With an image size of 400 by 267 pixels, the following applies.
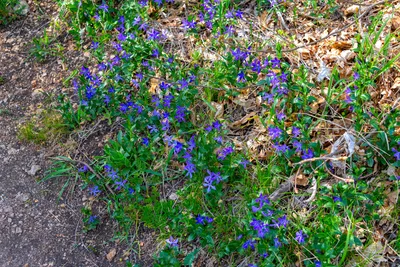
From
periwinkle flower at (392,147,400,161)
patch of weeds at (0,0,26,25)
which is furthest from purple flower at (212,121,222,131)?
patch of weeds at (0,0,26,25)

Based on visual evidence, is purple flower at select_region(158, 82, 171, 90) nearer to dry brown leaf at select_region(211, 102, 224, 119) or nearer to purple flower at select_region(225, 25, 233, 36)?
dry brown leaf at select_region(211, 102, 224, 119)

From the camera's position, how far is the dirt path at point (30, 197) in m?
3.05

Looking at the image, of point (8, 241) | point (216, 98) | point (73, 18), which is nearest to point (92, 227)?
point (8, 241)

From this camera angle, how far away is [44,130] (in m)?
3.57

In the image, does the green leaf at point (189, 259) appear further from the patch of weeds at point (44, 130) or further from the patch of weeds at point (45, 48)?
the patch of weeds at point (45, 48)

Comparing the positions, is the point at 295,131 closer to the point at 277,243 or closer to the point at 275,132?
the point at 275,132

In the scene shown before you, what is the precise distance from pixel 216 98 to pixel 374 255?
1.43 m

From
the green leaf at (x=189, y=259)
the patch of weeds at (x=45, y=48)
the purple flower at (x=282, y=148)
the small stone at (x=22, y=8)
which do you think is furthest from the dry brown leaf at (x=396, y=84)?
the small stone at (x=22, y=8)

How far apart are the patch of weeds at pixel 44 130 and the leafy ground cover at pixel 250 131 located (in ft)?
0.21

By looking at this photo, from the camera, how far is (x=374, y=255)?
2.59m

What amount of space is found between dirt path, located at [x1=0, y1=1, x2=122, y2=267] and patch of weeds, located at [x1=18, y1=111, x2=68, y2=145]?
0.06 metres

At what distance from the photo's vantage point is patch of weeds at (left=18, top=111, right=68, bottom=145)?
354 centimetres

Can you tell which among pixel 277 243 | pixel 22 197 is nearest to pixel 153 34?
pixel 22 197

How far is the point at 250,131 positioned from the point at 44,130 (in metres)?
1.47
